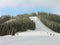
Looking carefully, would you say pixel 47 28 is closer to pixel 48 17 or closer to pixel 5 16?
pixel 48 17

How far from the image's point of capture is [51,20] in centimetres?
1335

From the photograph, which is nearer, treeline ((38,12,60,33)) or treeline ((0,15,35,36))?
treeline ((0,15,35,36))

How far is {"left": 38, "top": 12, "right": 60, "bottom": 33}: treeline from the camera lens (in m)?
12.0

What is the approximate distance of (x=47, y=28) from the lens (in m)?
12.0

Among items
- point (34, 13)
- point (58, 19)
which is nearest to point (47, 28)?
point (58, 19)

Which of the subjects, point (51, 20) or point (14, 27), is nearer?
point (14, 27)

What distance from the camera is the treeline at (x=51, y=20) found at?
1195 cm

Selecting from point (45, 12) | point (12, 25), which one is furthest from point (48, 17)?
point (12, 25)

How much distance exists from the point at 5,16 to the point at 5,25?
3.69 metres

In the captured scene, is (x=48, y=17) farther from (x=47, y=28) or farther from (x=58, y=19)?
(x=47, y=28)

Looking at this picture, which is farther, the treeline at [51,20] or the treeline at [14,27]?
the treeline at [51,20]

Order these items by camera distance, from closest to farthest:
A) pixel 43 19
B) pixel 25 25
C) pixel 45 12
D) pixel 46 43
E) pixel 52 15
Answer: pixel 46 43
pixel 25 25
pixel 43 19
pixel 52 15
pixel 45 12

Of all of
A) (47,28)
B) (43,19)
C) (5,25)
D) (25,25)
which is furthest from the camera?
(43,19)

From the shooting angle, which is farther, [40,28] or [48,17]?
[48,17]
